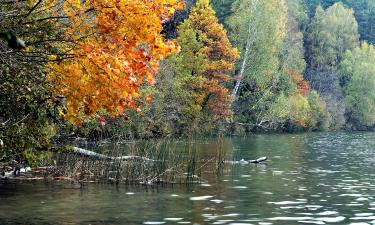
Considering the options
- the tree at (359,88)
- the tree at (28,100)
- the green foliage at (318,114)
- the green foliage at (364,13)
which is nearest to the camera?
the tree at (28,100)

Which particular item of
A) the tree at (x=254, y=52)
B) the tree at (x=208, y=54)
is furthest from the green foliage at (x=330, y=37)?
the tree at (x=208, y=54)

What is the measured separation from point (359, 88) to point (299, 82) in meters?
13.1

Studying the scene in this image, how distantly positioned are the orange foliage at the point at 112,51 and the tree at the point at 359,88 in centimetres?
7021

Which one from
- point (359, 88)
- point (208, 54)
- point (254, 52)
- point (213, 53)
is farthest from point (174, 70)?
point (359, 88)

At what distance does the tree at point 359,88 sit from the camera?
78.9m

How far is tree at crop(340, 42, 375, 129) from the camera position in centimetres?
7894

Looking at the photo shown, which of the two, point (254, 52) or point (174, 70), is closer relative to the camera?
point (174, 70)

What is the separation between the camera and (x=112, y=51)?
1240cm

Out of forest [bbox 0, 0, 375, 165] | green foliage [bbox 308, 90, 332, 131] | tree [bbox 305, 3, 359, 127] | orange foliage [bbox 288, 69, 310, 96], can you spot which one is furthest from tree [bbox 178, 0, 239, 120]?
tree [bbox 305, 3, 359, 127]

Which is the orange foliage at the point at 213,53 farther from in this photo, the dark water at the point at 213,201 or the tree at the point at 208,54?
the dark water at the point at 213,201

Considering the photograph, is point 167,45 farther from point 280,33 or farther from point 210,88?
point 280,33

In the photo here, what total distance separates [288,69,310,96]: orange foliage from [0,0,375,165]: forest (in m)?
0.17

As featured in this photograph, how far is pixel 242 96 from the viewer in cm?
5800

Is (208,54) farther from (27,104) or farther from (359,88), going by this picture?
(359,88)
